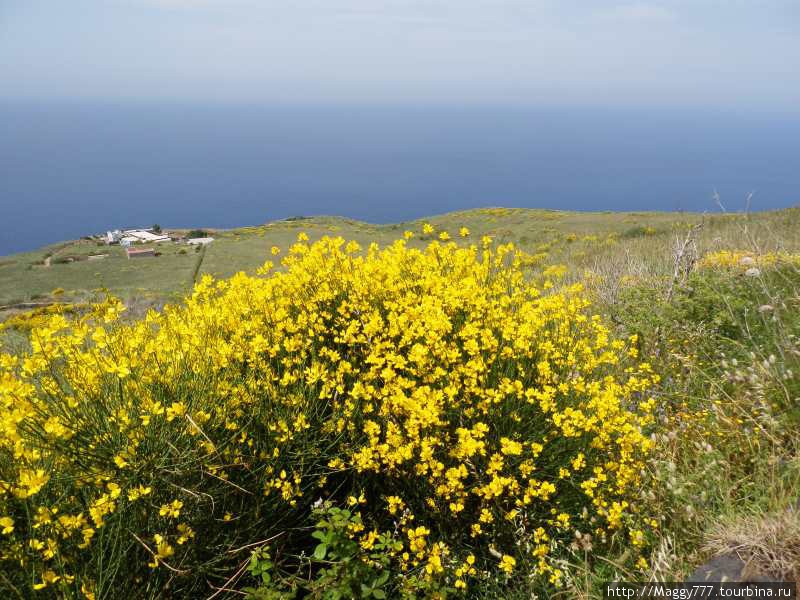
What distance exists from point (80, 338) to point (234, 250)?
1142 inches

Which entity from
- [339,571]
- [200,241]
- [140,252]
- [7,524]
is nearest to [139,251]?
[140,252]

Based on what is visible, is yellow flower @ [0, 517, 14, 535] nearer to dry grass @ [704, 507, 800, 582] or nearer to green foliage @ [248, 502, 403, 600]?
green foliage @ [248, 502, 403, 600]

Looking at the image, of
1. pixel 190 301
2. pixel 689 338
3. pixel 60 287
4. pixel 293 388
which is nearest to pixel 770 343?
pixel 689 338

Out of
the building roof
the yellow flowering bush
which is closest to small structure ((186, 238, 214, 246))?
the building roof

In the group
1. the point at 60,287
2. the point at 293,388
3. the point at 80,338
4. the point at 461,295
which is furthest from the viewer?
the point at 60,287

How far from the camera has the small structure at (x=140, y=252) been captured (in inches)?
1244

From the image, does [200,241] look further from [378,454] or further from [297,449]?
[378,454]

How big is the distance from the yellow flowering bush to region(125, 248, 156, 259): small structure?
30.6m

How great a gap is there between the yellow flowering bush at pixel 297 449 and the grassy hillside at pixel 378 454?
22mm

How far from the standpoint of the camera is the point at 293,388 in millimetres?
3918

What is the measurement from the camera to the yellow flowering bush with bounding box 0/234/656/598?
282 cm

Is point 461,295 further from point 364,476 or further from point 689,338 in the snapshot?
point 689,338

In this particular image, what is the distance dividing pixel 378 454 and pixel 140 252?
110ft

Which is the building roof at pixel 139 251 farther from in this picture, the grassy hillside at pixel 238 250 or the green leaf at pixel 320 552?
the green leaf at pixel 320 552
